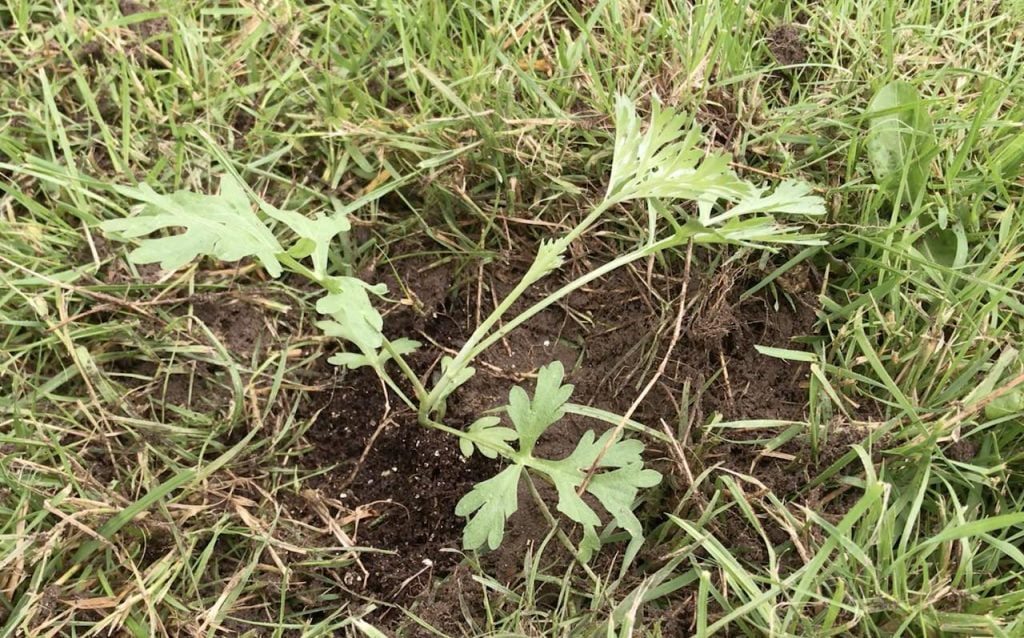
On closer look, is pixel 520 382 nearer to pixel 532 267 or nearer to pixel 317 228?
pixel 532 267

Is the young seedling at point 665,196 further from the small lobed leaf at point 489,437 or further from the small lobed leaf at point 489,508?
the small lobed leaf at point 489,508

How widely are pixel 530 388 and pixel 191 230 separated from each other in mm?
823

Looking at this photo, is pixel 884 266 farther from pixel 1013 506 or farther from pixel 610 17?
pixel 610 17

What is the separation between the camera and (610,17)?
214 centimetres

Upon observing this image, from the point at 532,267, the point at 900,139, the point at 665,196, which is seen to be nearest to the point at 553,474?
the point at 532,267

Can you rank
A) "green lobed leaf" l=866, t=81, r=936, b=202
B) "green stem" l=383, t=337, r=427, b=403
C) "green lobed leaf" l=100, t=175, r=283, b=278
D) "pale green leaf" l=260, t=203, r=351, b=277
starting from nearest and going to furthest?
"green lobed leaf" l=100, t=175, r=283, b=278
"pale green leaf" l=260, t=203, r=351, b=277
"green stem" l=383, t=337, r=427, b=403
"green lobed leaf" l=866, t=81, r=936, b=202

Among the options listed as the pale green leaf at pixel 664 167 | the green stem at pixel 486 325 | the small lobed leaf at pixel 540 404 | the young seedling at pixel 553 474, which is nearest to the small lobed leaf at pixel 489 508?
the young seedling at pixel 553 474

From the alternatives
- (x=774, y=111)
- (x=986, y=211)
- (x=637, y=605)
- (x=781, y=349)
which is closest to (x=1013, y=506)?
(x=781, y=349)

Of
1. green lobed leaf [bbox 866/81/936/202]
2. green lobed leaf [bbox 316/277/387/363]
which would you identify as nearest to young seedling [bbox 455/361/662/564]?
green lobed leaf [bbox 316/277/387/363]

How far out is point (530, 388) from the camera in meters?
1.88

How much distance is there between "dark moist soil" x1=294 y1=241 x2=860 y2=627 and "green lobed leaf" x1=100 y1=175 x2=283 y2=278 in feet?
1.62

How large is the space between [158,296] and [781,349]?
1490 mm

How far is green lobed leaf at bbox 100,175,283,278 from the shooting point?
4.74ft

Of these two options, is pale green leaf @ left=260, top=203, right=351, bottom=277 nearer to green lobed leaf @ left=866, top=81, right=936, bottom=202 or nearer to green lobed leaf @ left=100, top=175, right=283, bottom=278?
green lobed leaf @ left=100, top=175, right=283, bottom=278
